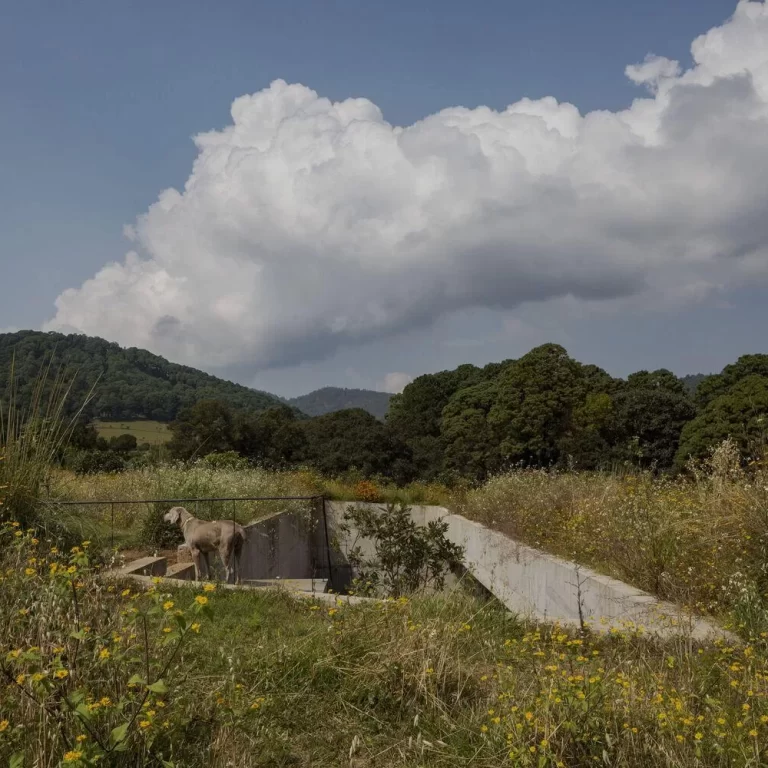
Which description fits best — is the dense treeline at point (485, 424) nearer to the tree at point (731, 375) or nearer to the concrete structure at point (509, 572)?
the tree at point (731, 375)

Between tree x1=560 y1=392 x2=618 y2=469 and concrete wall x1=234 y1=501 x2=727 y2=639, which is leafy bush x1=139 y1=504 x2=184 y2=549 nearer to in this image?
concrete wall x1=234 y1=501 x2=727 y2=639

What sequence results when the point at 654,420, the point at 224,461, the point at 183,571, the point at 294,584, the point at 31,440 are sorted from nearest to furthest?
1. the point at 31,440
2. the point at 294,584
3. the point at 183,571
4. the point at 224,461
5. the point at 654,420

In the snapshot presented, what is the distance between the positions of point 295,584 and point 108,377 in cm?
925

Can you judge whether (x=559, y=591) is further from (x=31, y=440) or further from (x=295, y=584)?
(x=31, y=440)

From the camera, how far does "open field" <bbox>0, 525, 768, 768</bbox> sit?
2.37 m

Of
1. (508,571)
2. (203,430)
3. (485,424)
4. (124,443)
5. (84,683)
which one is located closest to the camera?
(84,683)

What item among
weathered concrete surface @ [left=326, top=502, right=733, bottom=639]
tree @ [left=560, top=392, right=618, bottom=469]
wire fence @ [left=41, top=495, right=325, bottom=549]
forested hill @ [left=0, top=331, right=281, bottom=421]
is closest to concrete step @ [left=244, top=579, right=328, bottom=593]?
wire fence @ [left=41, top=495, right=325, bottom=549]

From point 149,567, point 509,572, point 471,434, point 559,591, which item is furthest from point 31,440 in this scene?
point 471,434

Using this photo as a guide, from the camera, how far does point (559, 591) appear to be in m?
6.46

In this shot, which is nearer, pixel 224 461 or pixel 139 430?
pixel 224 461

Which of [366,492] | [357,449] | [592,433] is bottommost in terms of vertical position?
[366,492]

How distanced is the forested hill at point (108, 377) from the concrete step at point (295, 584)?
2.38 meters

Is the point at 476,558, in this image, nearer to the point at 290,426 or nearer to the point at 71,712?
the point at 71,712

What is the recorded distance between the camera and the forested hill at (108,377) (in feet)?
20.4
